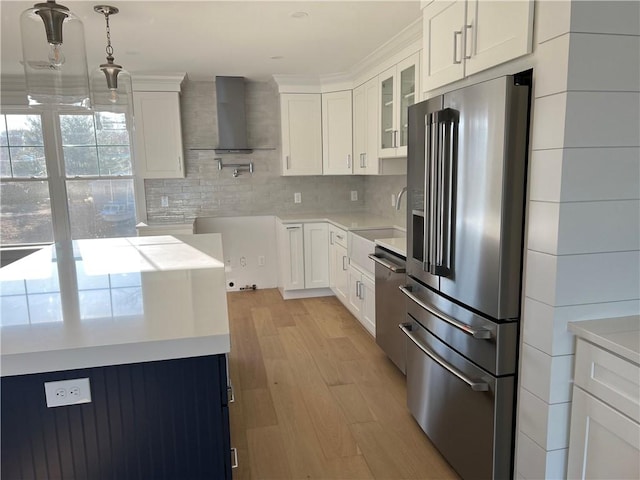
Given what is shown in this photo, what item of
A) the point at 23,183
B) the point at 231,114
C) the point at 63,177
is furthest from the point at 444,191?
the point at 23,183

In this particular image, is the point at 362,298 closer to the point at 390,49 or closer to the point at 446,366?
the point at 446,366

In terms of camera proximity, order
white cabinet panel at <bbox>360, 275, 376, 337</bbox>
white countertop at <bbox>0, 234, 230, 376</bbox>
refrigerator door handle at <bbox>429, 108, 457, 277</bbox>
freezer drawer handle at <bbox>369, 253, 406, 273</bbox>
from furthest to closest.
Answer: white cabinet panel at <bbox>360, 275, 376, 337</bbox> < freezer drawer handle at <bbox>369, 253, 406, 273</bbox> < refrigerator door handle at <bbox>429, 108, 457, 277</bbox> < white countertop at <bbox>0, 234, 230, 376</bbox>

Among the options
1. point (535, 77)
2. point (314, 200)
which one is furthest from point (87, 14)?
point (314, 200)

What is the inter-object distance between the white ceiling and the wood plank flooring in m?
2.45

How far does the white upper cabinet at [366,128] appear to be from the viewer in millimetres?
4086

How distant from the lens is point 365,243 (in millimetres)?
3572

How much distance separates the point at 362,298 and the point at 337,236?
2.97 feet

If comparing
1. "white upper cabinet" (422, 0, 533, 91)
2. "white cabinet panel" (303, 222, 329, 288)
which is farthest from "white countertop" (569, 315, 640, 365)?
"white cabinet panel" (303, 222, 329, 288)

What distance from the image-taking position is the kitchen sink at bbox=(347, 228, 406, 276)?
3498mm

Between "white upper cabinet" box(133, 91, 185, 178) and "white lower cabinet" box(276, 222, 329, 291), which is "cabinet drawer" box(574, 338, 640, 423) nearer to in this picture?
"white lower cabinet" box(276, 222, 329, 291)

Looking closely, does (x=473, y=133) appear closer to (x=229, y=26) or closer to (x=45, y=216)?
(x=229, y=26)

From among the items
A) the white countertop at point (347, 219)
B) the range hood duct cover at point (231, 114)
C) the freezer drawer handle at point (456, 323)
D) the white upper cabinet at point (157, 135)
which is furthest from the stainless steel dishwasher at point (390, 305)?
the white upper cabinet at point (157, 135)

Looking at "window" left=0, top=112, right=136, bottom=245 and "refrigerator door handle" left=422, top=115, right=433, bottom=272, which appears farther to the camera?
"window" left=0, top=112, right=136, bottom=245

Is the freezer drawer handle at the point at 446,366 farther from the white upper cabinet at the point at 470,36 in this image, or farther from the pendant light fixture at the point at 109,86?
the pendant light fixture at the point at 109,86
